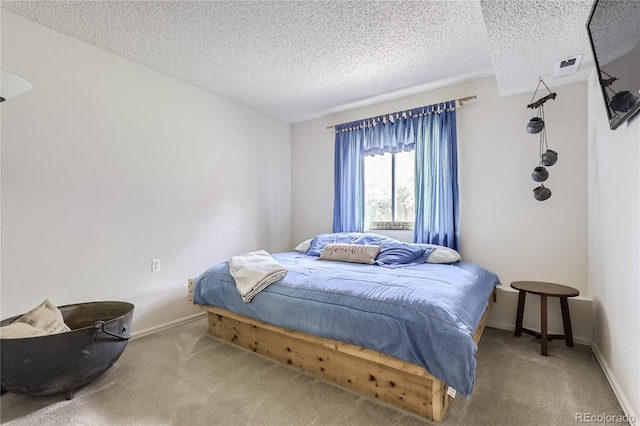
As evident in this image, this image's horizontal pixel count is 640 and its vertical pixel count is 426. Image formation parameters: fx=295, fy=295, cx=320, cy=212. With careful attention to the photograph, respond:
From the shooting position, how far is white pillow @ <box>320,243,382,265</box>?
278 centimetres

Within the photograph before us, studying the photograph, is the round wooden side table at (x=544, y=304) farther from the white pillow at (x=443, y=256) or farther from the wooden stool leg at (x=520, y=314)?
the white pillow at (x=443, y=256)

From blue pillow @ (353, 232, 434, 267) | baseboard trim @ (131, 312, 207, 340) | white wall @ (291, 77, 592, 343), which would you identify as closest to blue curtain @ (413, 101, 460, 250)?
white wall @ (291, 77, 592, 343)

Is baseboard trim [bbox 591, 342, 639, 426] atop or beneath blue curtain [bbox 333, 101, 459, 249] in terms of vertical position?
beneath

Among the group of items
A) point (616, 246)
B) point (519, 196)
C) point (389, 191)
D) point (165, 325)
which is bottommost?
point (165, 325)

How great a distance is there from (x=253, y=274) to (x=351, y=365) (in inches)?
36.4

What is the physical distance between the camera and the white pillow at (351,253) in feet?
9.13

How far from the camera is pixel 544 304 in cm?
223

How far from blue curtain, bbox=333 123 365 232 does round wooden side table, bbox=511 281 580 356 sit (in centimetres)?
176

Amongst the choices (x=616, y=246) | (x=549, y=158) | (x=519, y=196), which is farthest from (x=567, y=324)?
(x=549, y=158)

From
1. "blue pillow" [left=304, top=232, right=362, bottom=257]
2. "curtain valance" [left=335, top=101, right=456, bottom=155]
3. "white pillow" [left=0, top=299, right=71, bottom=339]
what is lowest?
"white pillow" [left=0, top=299, right=71, bottom=339]

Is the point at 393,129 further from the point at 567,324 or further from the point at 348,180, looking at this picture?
the point at 567,324

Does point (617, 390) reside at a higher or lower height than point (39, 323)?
lower

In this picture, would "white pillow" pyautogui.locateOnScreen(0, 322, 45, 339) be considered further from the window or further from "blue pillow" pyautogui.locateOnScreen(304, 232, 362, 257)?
the window

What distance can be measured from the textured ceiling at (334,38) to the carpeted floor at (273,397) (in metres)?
2.17
